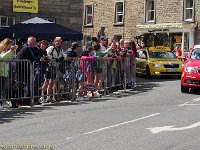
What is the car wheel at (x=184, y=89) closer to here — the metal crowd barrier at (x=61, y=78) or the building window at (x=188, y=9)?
the metal crowd barrier at (x=61, y=78)

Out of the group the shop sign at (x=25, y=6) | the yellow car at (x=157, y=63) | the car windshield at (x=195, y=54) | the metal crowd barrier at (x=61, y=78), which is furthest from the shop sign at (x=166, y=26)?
the metal crowd barrier at (x=61, y=78)

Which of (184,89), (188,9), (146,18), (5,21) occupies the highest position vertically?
(188,9)

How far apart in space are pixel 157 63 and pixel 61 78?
10.7 metres

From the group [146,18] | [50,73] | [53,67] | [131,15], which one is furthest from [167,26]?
[50,73]

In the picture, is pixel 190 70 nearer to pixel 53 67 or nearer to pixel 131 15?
pixel 53 67

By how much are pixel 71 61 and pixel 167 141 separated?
6.77 m

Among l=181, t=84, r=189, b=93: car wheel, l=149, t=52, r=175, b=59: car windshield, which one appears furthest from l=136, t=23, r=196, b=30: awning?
l=181, t=84, r=189, b=93: car wheel

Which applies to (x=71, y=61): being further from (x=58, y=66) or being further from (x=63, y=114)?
(x=63, y=114)

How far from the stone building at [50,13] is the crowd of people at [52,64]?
27.2 ft

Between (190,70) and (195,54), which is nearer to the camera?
(190,70)

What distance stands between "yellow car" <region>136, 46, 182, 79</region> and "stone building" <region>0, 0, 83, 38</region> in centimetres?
451

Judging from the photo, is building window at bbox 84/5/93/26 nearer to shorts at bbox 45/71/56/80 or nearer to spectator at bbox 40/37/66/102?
spectator at bbox 40/37/66/102

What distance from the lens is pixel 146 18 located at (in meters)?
41.8

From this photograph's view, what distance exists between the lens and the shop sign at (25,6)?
80.1ft
